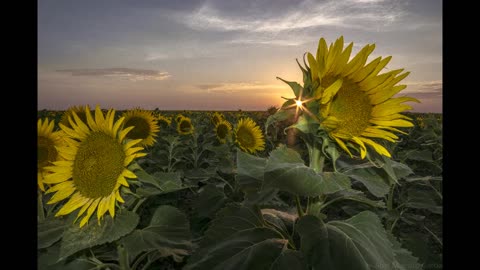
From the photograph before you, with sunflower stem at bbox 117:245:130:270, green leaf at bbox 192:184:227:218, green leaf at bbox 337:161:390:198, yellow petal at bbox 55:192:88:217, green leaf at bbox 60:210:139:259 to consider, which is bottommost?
green leaf at bbox 192:184:227:218

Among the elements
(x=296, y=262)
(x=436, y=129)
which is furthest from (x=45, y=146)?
(x=436, y=129)

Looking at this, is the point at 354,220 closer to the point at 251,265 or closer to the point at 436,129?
the point at 251,265

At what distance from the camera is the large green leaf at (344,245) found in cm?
155

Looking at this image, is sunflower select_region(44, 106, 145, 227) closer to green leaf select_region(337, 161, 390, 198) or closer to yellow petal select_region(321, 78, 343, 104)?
yellow petal select_region(321, 78, 343, 104)

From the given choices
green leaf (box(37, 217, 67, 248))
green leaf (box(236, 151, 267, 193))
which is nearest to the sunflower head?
green leaf (box(236, 151, 267, 193))

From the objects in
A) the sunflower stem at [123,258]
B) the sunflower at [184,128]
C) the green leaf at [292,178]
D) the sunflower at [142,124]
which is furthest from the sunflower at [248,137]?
the green leaf at [292,178]

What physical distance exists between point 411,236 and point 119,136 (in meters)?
3.48

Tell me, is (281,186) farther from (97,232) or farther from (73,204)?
(73,204)

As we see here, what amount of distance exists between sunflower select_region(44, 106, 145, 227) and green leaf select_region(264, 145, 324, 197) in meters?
0.66

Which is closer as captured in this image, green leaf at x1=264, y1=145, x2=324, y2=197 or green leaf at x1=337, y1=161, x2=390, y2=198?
green leaf at x1=264, y1=145, x2=324, y2=197

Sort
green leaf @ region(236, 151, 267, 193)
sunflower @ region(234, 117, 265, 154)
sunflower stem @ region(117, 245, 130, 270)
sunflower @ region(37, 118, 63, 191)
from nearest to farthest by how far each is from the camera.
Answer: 1. green leaf @ region(236, 151, 267, 193)
2. sunflower stem @ region(117, 245, 130, 270)
3. sunflower @ region(37, 118, 63, 191)
4. sunflower @ region(234, 117, 265, 154)

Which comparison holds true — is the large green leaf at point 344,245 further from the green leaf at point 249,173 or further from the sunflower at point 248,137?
the sunflower at point 248,137

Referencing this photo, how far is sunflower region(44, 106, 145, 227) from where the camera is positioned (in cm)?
183

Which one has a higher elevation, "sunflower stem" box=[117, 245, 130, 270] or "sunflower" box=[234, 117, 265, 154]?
"sunflower" box=[234, 117, 265, 154]
